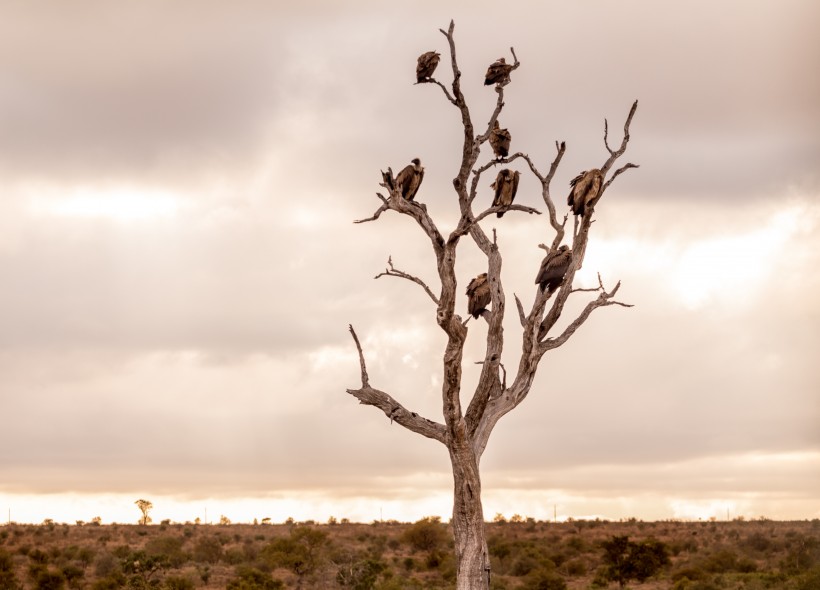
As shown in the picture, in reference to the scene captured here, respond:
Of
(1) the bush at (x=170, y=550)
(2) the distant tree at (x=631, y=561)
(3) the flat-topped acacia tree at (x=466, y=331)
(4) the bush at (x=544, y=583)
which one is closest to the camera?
(3) the flat-topped acacia tree at (x=466, y=331)

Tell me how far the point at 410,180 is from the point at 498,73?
1834mm

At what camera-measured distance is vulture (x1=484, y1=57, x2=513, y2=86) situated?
14625 mm

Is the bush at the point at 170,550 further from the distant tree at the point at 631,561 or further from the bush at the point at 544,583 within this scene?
the distant tree at the point at 631,561

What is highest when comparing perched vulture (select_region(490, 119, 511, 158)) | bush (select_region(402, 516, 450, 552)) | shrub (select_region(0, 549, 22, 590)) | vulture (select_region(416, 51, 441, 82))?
vulture (select_region(416, 51, 441, 82))

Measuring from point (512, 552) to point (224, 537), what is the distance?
16.8 meters

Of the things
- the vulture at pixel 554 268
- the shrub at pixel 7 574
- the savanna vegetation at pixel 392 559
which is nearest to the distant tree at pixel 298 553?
the savanna vegetation at pixel 392 559

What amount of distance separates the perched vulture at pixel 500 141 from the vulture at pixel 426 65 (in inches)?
44.5

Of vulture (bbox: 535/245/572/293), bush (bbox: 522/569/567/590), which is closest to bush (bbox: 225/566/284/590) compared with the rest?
bush (bbox: 522/569/567/590)

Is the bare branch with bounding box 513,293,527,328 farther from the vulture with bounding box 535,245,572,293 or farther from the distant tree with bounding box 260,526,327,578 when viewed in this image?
the distant tree with bounding box 260,526,327,578

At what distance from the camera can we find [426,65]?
14.4m

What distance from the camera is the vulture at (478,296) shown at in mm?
14641

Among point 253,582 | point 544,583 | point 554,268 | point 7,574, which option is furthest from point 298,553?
point 554,268

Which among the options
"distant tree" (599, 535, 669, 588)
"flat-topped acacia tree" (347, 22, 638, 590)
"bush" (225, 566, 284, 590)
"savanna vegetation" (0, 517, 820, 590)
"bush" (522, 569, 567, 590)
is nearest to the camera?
"flat-topped acacia tree" (347, 22, 638, 590)

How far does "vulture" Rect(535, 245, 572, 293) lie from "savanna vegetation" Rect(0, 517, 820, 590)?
20424 mm
